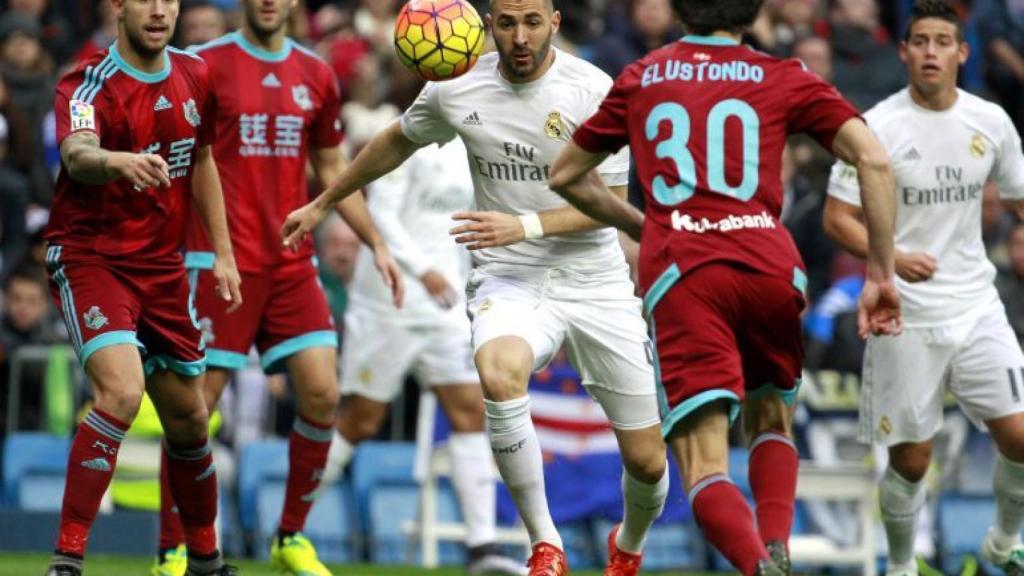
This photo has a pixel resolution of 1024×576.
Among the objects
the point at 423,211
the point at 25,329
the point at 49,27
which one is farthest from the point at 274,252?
the point at 49,27

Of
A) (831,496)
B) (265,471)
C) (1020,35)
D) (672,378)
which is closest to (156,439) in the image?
(265,471)

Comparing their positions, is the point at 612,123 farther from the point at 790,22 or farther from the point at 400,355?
the point at 790,22

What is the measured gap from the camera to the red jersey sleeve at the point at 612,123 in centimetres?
805

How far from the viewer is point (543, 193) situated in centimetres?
940

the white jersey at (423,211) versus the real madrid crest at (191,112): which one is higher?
the real madrid crest at (191,112)

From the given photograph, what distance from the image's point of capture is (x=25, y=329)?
1534 cm

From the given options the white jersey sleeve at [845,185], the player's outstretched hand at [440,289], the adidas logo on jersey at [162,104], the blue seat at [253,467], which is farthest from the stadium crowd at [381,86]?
the adidas logo on jersey at [162,104]

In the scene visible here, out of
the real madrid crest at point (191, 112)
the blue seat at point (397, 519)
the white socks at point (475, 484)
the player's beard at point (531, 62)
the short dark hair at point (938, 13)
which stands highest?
the player's beard at point (531, 62)

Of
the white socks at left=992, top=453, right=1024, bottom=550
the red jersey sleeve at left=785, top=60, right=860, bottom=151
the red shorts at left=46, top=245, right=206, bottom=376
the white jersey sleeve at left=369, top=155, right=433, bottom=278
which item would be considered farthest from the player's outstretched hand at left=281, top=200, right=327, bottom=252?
the white socks at left=992, top=453, right=1024, bottom=550

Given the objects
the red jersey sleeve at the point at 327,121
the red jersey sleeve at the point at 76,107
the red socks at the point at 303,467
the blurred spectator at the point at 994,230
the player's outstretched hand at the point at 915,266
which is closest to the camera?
the red jersey sleeve at the point at 76,107

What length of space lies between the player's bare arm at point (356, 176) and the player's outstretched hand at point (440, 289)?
2781mm

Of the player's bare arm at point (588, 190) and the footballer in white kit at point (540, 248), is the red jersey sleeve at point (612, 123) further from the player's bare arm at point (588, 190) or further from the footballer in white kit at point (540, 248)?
the footballer in white kit at point (540, 248)

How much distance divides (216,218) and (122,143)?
2.31 ft

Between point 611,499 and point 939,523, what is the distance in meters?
2.48
